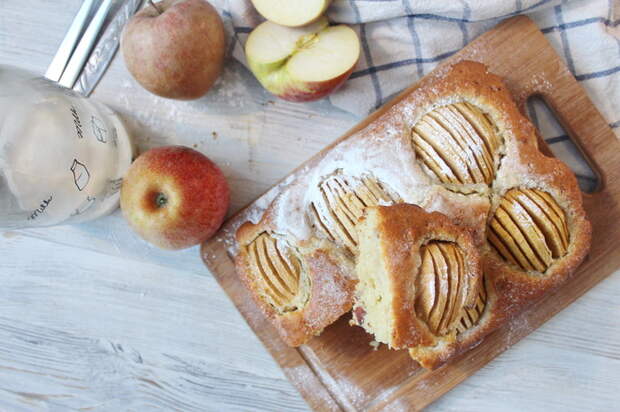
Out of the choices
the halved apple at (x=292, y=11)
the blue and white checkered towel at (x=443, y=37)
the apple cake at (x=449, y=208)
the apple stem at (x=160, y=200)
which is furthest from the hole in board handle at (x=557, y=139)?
the apple stem at (x=160, y=200)

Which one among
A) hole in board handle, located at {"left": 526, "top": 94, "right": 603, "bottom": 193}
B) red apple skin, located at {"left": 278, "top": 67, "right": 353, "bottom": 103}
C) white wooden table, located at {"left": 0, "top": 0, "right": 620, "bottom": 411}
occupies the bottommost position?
white wooden table, located at {"left": 0, "top": 0, "right": 620, "bottom": 411}

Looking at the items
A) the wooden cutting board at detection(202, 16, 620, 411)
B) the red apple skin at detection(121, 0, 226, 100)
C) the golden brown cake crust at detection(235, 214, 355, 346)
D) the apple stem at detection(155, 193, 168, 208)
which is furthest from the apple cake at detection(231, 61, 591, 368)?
the red apple skin at detection(121, 0, 226, 100)

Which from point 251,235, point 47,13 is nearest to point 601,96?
point 251,235

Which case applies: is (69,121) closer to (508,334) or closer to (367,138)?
(367,138)

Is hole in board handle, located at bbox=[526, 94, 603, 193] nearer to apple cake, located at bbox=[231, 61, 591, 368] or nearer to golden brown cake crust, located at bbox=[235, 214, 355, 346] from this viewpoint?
apple cake, located at bbox=[231, 61, 591, 368]

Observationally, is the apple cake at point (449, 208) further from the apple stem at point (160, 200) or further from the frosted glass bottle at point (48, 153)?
the frosted glass bottle at point (48, 153)

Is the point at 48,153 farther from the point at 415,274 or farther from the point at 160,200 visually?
the point at 415,274
